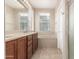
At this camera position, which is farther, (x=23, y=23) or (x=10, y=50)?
(x=23, y=23)

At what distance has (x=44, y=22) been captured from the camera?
8664mm

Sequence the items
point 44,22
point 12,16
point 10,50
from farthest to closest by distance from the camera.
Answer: point 44,22
point 12,16
point 10,50

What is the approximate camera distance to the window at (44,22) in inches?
338

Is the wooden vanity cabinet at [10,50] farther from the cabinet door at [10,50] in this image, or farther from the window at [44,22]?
the window at [44,22]

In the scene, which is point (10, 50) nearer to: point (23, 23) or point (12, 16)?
point (12, 16)

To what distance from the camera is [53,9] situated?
8.52m

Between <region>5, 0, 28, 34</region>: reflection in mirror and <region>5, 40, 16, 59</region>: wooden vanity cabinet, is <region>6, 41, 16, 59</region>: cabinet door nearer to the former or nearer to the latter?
<region>5, 40, 16, 59</region>: wooden vanity cabinet

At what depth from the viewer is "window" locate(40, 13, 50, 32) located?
8.59m

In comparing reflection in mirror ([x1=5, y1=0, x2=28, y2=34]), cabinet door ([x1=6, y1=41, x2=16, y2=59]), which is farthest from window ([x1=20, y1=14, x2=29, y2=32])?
cabinet door ([x1=6, y1=41, x2=16, y2=59])

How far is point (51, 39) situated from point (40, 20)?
187 centimetres

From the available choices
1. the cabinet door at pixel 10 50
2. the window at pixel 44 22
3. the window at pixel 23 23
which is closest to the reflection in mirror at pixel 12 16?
the window at pixel 23 23

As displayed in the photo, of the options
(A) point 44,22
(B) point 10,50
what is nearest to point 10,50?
(B) point 10,50

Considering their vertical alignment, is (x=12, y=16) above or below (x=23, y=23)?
above
